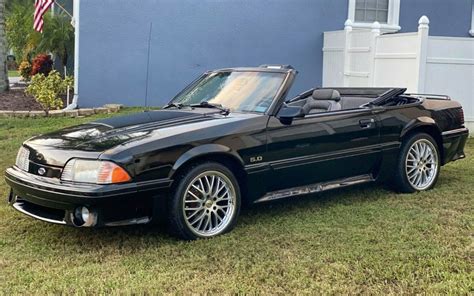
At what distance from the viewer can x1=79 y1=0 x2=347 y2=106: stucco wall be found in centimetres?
1184

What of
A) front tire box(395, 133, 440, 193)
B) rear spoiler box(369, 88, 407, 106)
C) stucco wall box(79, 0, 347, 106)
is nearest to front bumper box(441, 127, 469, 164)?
front tire box(395, 133, 440, 193)

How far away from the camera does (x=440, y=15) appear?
1352 centimetres

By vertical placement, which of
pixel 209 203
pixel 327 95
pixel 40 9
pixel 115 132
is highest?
pixel 40 9

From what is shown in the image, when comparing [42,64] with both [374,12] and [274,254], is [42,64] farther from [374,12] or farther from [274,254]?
[274,254]

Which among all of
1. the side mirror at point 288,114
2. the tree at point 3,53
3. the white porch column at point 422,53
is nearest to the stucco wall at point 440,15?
the white porch column at point 422,53

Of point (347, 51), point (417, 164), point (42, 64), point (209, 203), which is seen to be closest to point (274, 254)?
point (209, 203)

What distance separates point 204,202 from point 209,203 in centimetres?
5

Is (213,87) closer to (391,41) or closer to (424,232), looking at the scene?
(424,232)

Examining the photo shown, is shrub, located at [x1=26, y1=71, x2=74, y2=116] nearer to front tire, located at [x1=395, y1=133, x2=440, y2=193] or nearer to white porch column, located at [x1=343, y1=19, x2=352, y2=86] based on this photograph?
white porch column, located at [x1=343, y1=19, x2=352, y2=86]

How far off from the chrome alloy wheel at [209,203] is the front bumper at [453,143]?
2.97 meters

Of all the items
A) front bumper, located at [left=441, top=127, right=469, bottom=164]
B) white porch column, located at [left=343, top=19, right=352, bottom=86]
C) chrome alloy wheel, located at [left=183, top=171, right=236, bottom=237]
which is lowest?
chrome alloy wheel, located at [left=183, top=171, right=236, bottom=237]

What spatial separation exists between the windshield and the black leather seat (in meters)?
0.79

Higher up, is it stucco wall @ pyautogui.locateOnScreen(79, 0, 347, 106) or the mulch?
stucco wall @ pyautogui.locateOnScreen(79, 0, 347, 106)

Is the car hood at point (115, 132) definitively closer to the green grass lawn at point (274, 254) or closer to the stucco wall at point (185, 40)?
the green grass lawn at point (274, 254)
